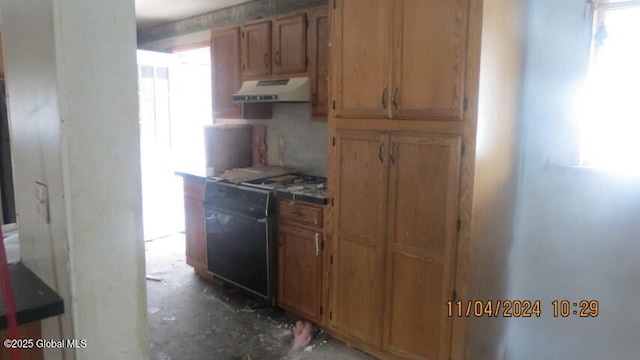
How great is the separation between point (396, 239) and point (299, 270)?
0.89 metres

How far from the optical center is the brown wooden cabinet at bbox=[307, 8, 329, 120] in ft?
10.4

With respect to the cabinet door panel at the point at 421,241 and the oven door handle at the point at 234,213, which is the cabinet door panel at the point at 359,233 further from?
the oven door handle at the point at 234,213

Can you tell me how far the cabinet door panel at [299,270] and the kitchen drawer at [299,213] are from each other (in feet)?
0.19

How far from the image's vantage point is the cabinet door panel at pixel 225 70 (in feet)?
12.9

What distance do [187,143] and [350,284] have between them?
11.3 ft

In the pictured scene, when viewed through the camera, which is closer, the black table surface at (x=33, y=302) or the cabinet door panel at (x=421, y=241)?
the black table surface at (x=33, y=302)

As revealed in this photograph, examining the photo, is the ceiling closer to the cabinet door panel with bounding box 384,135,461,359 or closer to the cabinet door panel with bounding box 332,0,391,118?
the cabinet door panel with bounding box 332,0,391,118

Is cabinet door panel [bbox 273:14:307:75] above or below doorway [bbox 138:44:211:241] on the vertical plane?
above

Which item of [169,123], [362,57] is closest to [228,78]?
[169,123]

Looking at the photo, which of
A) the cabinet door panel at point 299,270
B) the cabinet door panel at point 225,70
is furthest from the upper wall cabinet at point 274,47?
the cabinet door panel at point 299,270

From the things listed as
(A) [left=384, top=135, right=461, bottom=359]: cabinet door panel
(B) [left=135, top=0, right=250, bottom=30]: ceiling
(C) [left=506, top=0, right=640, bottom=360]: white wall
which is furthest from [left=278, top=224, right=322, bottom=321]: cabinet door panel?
(B) [left=135, top=0, right=250, bottom=30]: ceiling

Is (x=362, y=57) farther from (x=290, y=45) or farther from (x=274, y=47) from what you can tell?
(x=274, y=47)

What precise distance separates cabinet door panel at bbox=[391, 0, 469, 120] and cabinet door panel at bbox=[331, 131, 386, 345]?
307 millimetres

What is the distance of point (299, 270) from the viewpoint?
3070 millimetres
